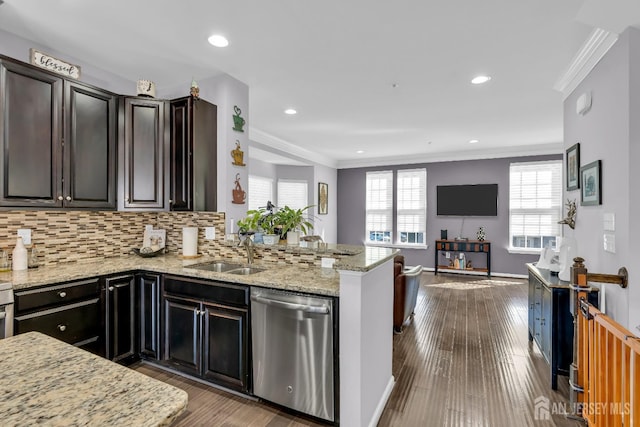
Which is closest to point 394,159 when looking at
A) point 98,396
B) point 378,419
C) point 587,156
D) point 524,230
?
point 524,230

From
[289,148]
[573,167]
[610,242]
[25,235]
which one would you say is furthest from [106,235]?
[573,167]

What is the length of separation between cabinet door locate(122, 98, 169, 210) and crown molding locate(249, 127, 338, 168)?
7.41ft

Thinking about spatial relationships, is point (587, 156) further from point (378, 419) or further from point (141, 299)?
point (141, 299)

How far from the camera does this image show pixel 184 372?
2.54m

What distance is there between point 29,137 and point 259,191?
190 inches

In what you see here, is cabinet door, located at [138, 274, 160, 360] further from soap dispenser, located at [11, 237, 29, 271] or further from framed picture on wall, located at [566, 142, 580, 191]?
framed picture on wall, located at [566, 142, 580, 191]

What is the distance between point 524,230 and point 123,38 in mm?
7445

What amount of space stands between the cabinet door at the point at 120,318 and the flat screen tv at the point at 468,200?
6.43 m

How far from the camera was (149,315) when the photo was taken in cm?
264

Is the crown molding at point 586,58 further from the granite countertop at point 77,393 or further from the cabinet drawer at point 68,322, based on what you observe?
the cabinet drawer at point 68,322

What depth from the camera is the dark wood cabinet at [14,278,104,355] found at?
203cm

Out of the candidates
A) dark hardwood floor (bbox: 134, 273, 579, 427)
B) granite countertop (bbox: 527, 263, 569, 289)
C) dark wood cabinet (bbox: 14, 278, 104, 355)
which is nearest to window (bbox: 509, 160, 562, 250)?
dark hardwood floor (bbox: 134, 273, 579, 427)

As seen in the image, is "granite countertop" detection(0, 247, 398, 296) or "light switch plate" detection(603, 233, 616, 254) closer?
"granite countertop" detection(0, 247, 398, 296)

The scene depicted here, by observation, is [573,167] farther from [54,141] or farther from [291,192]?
[291,192]
